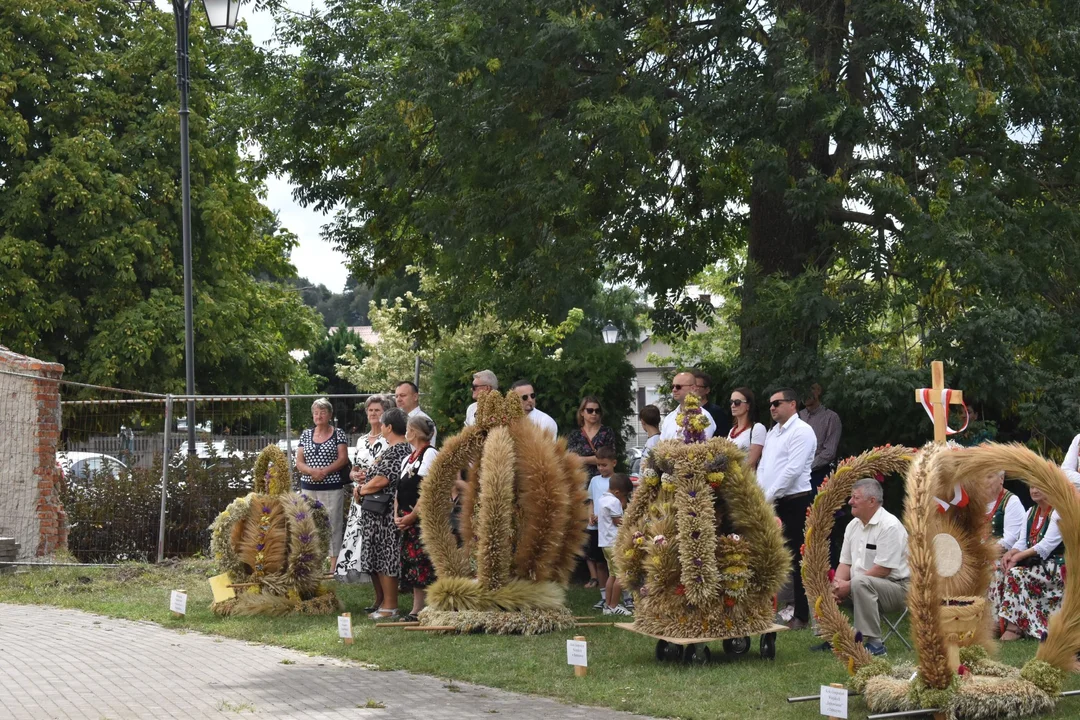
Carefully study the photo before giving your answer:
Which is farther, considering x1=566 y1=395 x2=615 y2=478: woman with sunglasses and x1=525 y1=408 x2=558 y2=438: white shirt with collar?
x1=566 y1=395 x2=615 y2=478: woman with sunglasses

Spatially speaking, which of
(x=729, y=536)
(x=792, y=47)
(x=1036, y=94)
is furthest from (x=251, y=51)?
(x=729, y=536)

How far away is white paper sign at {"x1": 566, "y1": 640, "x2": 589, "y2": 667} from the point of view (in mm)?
8680

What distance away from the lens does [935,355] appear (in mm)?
12359

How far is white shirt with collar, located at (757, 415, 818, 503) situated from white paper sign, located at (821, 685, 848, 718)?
3.49 m

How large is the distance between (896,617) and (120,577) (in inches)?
347

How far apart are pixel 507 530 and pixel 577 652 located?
2.19 m

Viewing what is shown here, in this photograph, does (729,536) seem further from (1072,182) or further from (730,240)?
(730,240)

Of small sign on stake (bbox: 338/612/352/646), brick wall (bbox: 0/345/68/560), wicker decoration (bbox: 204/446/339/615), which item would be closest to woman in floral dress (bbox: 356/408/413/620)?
wicker decoration (bbox: 204/446/339/615)

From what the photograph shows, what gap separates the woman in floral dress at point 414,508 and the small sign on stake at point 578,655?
2.95 meters

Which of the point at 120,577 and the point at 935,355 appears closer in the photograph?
the point at 935,355

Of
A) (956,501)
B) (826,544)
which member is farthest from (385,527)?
(956,501)

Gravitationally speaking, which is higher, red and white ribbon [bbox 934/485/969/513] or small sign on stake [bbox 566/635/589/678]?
red and white ribbon [bbox 934/485/969/513]

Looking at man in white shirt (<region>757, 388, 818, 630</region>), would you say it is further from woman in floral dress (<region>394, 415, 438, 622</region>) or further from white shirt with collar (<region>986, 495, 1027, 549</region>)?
woman in floral dress (<region>394, 415, 438, 622</region>)

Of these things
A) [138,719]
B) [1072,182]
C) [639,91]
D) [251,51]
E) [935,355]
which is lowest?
[138,719]
